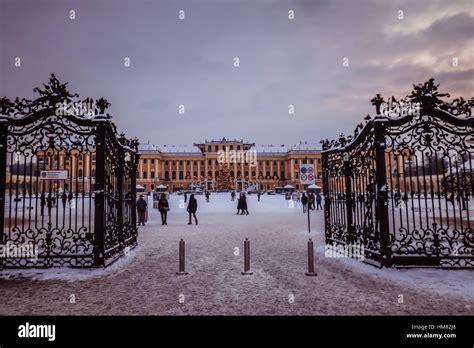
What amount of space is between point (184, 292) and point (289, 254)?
4.30m

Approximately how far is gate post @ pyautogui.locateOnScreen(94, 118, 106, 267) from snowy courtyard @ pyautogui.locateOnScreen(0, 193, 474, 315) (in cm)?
43

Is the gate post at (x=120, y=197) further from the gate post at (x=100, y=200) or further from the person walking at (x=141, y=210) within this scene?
the person walking at (x=141, y=210)

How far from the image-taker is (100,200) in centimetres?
791

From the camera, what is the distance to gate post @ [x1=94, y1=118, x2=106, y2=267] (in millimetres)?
7809

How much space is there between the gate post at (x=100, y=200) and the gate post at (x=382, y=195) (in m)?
6.79

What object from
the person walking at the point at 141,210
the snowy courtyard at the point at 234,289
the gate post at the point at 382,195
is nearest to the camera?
the snowy courtyard at the point at 234,289

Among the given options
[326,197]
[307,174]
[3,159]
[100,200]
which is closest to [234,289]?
[100,200]

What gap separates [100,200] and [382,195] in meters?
6.91

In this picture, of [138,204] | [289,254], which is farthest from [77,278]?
[138,204]

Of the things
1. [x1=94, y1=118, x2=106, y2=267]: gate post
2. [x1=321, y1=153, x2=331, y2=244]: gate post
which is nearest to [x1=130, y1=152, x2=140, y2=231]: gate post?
[x1=94, y1=118, x2=106, y2=267]: gate post

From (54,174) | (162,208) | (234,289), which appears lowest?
(234,289)

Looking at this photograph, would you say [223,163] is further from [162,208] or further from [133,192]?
[133,192]

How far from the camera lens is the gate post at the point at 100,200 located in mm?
7809

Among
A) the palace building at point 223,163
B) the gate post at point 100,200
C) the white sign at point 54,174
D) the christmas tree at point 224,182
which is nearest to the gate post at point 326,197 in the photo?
the gate post at point 100,200
